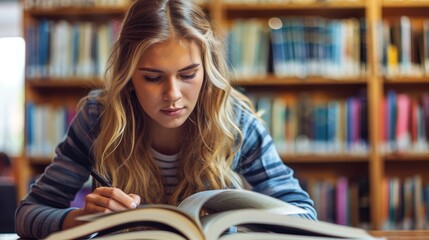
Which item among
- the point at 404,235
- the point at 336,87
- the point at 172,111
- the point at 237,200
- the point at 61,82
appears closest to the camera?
the point at 237,200

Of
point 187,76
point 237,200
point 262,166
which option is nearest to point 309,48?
point 262,166

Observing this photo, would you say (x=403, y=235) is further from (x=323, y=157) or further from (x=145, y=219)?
(x=323, y=157)

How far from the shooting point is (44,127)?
320 centimetres

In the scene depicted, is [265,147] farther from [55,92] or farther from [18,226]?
[55,92]

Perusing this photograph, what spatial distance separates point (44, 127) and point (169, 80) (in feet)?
6.87

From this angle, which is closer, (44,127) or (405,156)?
(405,156)

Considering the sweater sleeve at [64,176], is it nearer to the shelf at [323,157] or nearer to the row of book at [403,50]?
the shelf at [323,157]

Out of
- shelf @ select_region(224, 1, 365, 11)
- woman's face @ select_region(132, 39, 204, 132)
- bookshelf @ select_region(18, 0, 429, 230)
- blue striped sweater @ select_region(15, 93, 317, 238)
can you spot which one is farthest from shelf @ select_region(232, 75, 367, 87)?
woman's face @ select_region(132, 39, 204, 132)

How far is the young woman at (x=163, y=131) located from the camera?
4.12 ft

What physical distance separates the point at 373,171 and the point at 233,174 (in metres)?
1.82

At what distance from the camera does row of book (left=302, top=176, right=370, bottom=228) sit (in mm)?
3113

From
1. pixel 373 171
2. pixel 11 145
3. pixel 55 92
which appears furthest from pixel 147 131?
pixel 11 145

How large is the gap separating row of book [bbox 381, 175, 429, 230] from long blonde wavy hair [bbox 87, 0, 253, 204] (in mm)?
1867

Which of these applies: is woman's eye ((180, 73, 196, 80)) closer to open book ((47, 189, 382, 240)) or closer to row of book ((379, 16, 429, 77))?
open book ((47, 189, 382, 240))
